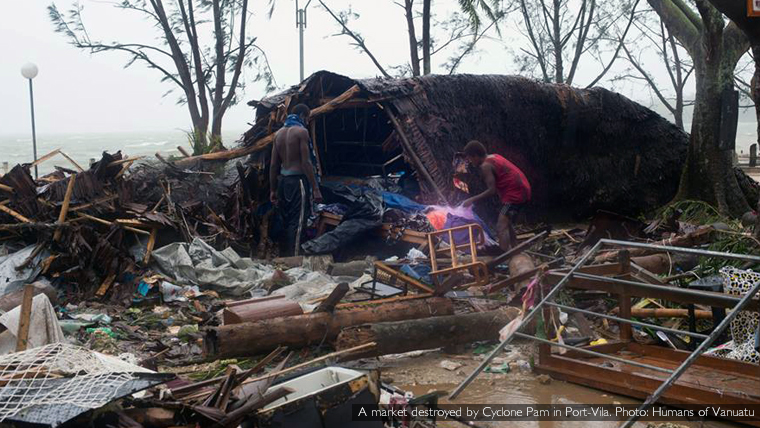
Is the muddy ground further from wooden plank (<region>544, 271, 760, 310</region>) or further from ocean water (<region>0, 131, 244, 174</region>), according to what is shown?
ocean water (<region>0, 131, 244, 174</region>)

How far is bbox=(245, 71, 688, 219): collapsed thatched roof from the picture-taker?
10.1 m

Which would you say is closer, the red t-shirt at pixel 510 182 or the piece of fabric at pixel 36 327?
the piece of fabric at pixel 36 327

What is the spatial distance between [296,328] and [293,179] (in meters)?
4.24

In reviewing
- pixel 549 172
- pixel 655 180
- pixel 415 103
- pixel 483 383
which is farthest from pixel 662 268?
pixel 655 180

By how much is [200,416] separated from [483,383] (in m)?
2.17

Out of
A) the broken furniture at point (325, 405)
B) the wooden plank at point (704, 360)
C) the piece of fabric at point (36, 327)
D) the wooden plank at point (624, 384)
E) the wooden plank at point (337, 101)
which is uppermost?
the wooden plank at point (337, 101)

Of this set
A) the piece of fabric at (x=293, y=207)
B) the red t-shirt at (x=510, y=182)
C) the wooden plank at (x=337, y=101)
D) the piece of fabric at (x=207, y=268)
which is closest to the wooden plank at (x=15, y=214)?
the piece of fabric at (x=207, y=268)

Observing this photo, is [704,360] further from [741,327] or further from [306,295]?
[306,295]

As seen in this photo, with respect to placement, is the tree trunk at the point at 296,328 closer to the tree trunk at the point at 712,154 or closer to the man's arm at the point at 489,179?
the man's arm at the point at 489,179

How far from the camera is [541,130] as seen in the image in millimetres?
11969

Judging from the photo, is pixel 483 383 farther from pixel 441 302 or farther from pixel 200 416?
pixel 200 416

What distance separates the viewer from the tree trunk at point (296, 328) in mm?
4727

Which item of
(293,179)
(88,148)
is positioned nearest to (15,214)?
(293,179)

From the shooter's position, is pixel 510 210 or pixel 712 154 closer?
pixel 510 210
